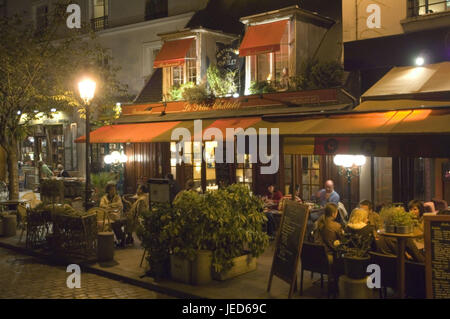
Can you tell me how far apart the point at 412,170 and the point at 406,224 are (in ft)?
18.9

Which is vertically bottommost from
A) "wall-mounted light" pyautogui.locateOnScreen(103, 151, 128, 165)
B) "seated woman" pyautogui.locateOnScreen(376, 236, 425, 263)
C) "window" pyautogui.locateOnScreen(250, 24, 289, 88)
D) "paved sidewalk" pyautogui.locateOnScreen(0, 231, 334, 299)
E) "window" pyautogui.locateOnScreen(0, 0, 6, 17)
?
"paved sidewalk" pyautogui.locateOnScreen(0, 231, 334, 299)

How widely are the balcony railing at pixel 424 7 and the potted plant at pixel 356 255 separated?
21.7 feet

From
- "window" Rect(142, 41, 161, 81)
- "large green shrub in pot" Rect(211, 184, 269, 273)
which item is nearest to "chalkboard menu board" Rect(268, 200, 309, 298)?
"large green shrub in pot" Rect(211, 184, 269, 273)

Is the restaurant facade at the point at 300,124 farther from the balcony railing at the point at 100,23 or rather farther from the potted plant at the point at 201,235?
the balcony railing at the point at 100,23

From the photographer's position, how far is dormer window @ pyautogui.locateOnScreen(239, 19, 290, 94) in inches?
544

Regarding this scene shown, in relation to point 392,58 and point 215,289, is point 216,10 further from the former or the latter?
point 215,289

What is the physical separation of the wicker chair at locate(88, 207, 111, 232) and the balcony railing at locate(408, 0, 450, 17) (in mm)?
8299

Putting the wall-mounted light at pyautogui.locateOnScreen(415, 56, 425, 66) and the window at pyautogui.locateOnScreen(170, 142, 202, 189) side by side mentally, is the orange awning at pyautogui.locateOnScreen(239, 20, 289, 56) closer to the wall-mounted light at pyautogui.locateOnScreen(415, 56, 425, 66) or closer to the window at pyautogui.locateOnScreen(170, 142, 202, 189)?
the wall-mounted light at pyautogui.locateOnScreen(415, 56, 425, 66)

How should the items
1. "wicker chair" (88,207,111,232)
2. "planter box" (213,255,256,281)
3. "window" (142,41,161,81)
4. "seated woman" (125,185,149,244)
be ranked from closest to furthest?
"planter box" (213,255,256,281), "wicker chair" (88,207,111,232), "seated woman" (125,185,149,244), "window" (142,41,161,81)

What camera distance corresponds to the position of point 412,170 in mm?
12078

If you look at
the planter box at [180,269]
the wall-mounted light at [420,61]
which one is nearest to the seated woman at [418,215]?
the planter box at [180,269]

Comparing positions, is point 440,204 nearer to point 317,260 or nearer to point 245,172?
point 317,260

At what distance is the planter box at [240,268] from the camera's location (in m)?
8.31

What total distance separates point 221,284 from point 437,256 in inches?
135
